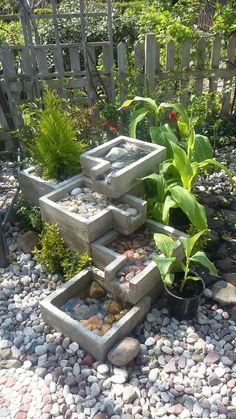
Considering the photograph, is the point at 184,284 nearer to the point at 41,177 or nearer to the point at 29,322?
the point at 29,322

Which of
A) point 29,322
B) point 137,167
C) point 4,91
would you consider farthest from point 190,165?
point 4,91

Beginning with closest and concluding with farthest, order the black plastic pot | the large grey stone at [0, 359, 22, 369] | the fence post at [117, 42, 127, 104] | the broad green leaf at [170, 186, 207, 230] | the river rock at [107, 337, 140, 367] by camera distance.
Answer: the river rock at [107, 337, 140, 367]
the large grey stone at [0, 359, 22, 369]
the black plastic pot
the broad green leaf at [170, 186, 207, 230]
the fence post at [117, 42, 127, 104]

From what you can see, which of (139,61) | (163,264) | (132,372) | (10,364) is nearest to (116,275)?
(163,264)

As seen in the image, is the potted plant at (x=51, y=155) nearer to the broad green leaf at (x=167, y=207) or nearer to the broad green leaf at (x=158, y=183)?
the broad green leaf at (x=158, y=183)

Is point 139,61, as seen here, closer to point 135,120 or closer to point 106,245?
point 135,120

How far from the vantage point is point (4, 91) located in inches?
195

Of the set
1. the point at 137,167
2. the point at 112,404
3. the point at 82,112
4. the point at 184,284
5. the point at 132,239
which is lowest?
the point at 112,404

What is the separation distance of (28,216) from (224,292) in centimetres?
177

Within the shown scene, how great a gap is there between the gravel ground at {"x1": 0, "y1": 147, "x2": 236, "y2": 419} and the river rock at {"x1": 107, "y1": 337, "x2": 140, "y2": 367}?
62mm

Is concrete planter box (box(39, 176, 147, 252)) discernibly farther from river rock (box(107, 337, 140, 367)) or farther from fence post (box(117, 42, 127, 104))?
fence post (box(117, 42, 127, 104))

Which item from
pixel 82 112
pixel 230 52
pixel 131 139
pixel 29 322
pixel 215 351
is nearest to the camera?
pixel 215 351

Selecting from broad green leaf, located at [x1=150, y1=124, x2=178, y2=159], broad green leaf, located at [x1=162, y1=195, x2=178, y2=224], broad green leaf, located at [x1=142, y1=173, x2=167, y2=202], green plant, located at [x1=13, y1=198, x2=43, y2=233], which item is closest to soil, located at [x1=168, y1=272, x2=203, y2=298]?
broad green leaf, located at [x1=162, y1=195, x2=178, y2=224]

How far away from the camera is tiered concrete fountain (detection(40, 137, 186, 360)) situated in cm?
257

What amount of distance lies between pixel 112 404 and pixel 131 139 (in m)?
2.08
